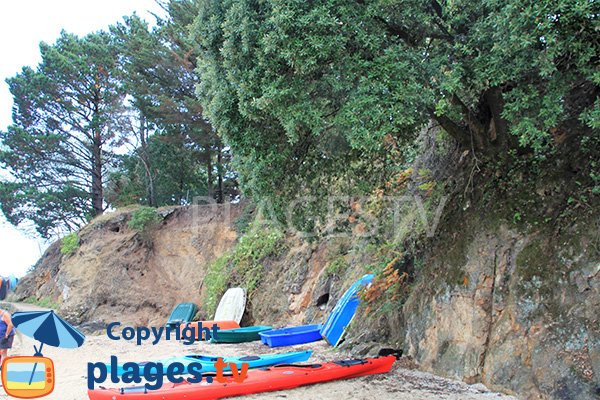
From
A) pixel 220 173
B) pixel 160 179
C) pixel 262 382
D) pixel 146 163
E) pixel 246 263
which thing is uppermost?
pixel 146 163

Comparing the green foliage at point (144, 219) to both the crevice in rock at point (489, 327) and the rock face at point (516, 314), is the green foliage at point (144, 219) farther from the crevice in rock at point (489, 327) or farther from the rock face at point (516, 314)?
the crevice in rock at point (489, 327)

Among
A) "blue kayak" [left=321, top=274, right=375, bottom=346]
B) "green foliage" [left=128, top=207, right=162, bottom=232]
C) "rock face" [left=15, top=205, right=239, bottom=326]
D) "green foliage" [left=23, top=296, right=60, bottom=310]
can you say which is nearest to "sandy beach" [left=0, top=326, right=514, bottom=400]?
"blue kayak" [left=321, top=274, right=375, bottom=346]

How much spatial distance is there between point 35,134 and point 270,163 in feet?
67.6

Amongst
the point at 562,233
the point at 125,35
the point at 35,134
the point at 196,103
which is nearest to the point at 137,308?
the point at 196,103

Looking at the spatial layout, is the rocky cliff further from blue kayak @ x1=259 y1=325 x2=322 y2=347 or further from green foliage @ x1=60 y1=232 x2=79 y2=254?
green foliage @ x1=60 y1=232 x2=79 y2=254

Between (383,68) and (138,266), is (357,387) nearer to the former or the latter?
(383,68)

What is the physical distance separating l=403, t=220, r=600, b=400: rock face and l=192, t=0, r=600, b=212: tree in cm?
165

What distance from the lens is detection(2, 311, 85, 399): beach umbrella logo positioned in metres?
4.50

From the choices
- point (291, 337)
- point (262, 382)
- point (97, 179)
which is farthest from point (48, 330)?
point (97, 179)

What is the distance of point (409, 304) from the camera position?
8.59 meters

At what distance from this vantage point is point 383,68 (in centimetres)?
587

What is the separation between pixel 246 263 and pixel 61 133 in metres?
13.2

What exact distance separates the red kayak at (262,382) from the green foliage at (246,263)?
9.04 m

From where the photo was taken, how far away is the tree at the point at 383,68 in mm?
5059
